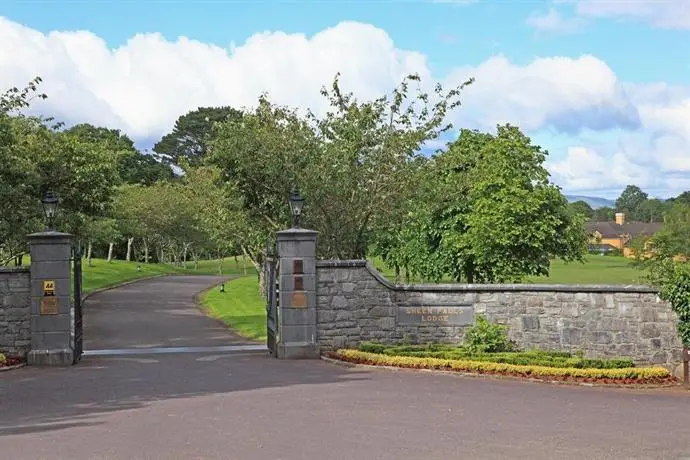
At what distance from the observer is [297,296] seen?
1788 cm

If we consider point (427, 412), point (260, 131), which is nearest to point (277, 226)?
point (260, 131)

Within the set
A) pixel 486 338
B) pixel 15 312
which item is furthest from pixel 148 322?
pixel 486 338

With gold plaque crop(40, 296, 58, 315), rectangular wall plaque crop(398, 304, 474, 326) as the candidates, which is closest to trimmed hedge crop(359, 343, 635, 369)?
rectangular wall plaque crop(398, 304, 474, 326)

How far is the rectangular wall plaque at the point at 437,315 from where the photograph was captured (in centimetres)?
1836

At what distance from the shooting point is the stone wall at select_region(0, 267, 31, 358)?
1730 centimetres

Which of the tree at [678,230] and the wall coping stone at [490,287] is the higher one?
the tree at [678,230]

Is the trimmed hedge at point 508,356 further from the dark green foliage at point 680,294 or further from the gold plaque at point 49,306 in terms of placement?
the gold plaque at point 49,306

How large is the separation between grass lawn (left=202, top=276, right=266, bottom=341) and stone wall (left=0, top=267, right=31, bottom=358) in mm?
7124

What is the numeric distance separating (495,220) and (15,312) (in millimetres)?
16424

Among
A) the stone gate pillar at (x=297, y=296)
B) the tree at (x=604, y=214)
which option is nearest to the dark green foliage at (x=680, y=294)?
the stone gate pillar at (x=297, y=296)

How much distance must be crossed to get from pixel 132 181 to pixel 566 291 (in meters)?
68.9

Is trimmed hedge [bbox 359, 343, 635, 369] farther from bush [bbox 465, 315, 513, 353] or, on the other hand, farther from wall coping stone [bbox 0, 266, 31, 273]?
wall coping stone [bbox 0, 266, 31, 273]

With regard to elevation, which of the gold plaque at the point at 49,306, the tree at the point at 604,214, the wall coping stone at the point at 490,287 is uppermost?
the tree at the point at 604,214

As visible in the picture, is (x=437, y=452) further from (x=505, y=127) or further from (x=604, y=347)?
(x=505, y=127)
